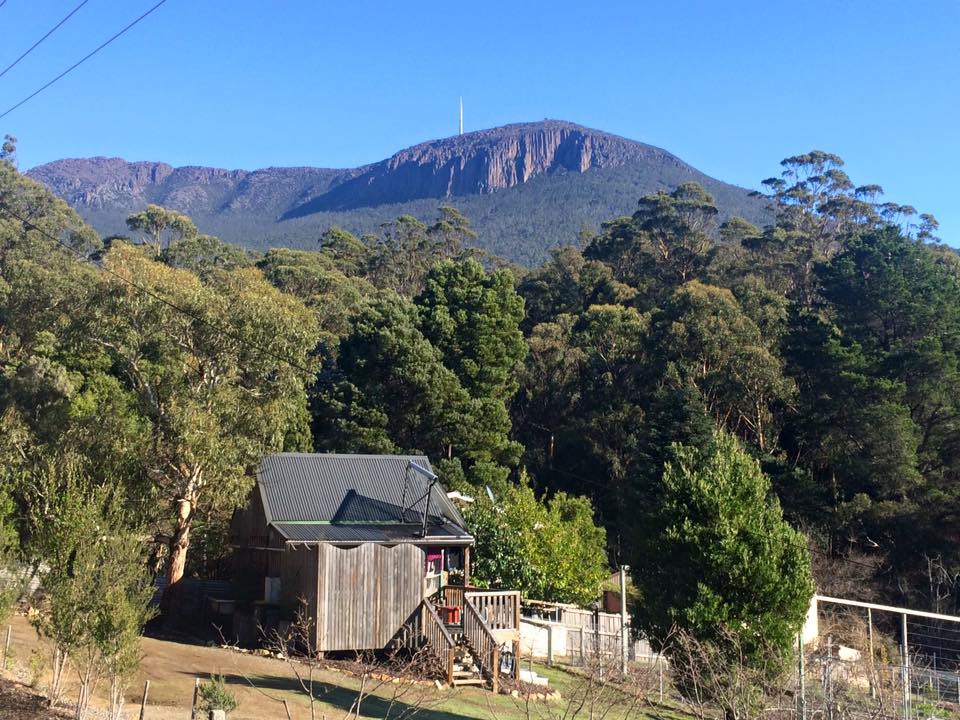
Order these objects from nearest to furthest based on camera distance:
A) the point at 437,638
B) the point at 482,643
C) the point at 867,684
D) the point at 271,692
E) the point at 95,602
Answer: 1. the point at 95,602
2. the point at 867,684
3. the point at 271,692
4. the point at 482,643
5. the point at 437,638

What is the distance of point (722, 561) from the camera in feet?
49.3

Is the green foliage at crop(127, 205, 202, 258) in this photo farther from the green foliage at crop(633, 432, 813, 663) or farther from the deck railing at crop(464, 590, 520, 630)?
the green foliage at crop(633, 432, 813, 663)

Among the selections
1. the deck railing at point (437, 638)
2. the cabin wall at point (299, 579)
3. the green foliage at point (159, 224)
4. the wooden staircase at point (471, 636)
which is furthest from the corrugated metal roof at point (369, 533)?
the green foliage at point (159, 224)

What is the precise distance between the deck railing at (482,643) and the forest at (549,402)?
3509mm

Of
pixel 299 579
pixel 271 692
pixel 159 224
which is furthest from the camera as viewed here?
pixel 159 224

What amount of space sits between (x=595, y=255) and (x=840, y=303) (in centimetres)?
2342

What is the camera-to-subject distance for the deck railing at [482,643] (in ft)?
64.2

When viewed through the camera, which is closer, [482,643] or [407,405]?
[482,643]

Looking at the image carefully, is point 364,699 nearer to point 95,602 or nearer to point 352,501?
point 95,602

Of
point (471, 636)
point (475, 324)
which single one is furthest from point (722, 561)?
point (475, 324)

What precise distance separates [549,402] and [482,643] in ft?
110

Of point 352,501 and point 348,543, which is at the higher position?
point 352,501

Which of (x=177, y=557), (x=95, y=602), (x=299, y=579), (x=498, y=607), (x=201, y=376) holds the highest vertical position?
(x=201, y=376)

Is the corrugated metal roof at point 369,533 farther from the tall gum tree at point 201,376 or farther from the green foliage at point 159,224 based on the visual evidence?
the green foliage at point 159,224
